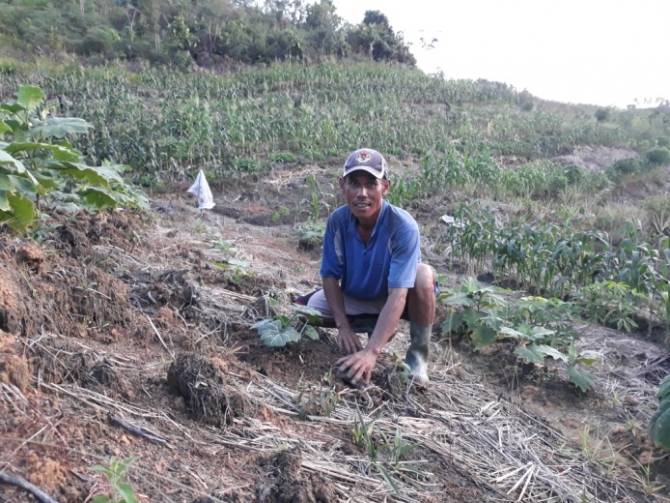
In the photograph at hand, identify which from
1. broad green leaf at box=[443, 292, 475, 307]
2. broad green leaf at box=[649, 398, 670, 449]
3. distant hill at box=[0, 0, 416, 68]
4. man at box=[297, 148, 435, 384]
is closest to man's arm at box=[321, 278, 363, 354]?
man at box=[297, 148, 435, 384]

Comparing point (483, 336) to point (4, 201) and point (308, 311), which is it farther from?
point (4, 201)

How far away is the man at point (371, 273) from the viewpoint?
115 inches

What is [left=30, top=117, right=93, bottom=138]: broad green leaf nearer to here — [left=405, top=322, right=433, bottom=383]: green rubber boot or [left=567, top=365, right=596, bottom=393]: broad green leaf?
[left=405, top=322, right=433, bottom=383]: green rubber boot

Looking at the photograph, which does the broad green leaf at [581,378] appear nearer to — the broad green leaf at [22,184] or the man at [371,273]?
the man at [371,273]

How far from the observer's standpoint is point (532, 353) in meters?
3.55

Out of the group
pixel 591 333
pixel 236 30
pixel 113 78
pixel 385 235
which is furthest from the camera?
pixel 236 30

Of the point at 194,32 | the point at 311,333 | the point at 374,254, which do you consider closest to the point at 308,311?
the point at 311,333

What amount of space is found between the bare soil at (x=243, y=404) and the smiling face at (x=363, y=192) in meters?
0.77

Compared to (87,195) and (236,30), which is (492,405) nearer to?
(87,195)

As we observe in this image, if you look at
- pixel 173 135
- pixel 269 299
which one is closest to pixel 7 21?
pixel 173 135

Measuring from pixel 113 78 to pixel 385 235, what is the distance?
14307 millimetres

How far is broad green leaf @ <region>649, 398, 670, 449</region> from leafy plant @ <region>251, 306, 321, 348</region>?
5.27ft

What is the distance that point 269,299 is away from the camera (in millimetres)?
3537

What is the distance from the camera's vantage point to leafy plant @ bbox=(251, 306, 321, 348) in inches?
117
